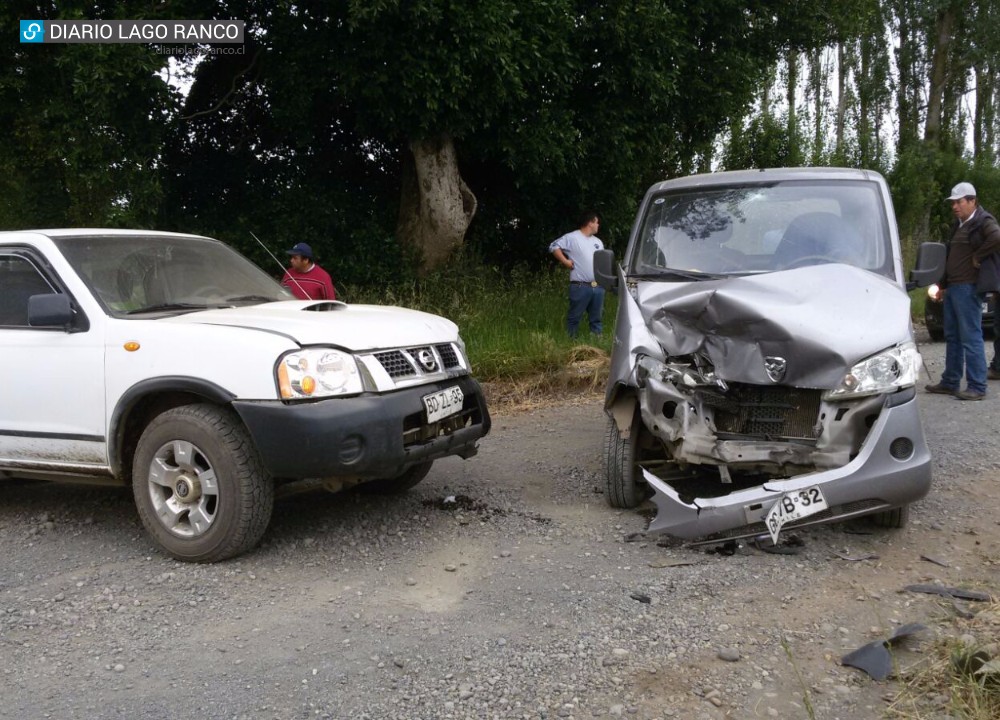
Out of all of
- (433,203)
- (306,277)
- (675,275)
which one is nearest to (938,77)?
(433,203)

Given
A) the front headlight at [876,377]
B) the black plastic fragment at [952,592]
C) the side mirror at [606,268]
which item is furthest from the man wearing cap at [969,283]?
the black plastic fragment at [952,592]

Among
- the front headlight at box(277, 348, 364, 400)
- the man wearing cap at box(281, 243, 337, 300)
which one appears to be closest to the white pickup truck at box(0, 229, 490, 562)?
the front headlight at box(277, 348, 364, 400)

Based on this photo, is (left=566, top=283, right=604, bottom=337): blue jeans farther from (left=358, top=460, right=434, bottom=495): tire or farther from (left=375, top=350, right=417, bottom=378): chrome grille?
(left=375, top=350, right=417, bottom=378): chrome grille

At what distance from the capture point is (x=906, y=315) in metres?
4.49

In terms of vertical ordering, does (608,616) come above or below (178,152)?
below

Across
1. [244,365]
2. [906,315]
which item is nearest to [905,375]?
[906,315]

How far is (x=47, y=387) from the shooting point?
15.5ft

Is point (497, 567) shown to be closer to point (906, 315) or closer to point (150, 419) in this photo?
point (150, 419)

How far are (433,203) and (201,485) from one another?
8.85 metres

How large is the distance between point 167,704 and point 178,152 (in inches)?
484

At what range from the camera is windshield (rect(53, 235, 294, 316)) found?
4891mm

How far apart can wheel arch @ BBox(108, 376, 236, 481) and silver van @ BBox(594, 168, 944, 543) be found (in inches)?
85.8

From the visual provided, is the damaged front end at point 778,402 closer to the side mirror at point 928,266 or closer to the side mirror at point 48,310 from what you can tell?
the side mirror at point 928,266

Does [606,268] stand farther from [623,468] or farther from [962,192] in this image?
[962,192]
